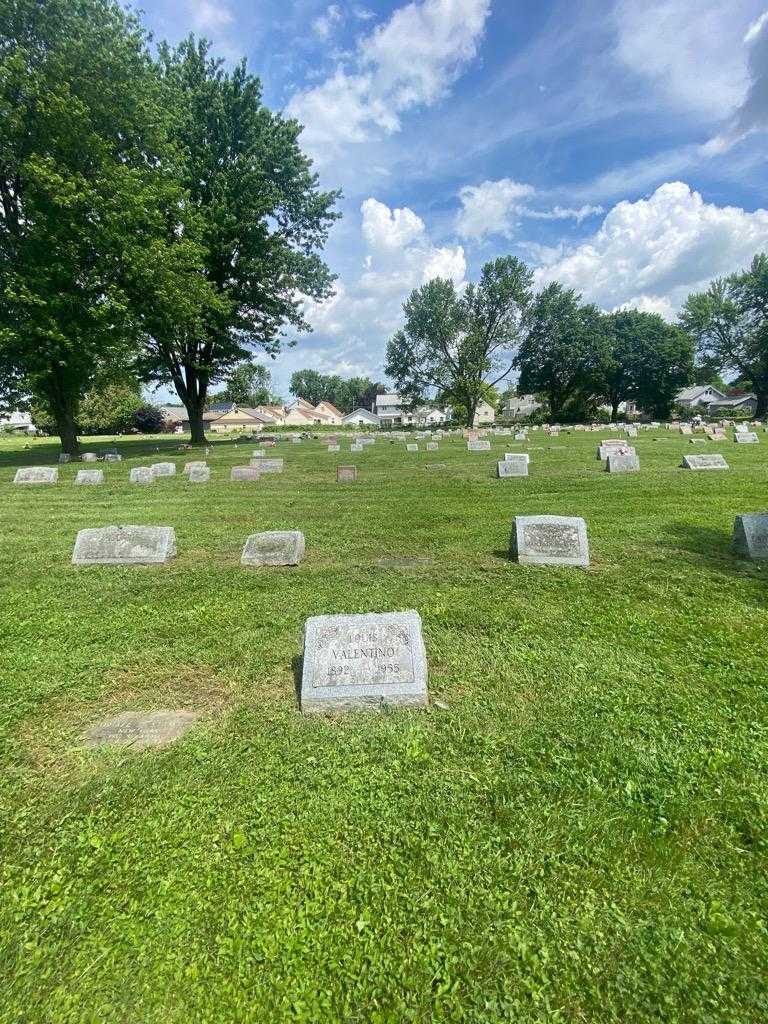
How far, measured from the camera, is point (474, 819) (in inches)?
97.3

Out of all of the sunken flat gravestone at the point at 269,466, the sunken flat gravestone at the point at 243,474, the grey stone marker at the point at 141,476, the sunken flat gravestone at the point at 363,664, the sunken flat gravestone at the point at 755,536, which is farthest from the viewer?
the sunken flat gravestone at the point at 269,466

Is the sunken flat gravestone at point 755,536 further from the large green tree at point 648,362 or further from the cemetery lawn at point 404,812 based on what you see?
the large green tree at point 648,362

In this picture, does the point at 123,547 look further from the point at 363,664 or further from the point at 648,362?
the point at 648,362

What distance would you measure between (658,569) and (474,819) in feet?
14.8

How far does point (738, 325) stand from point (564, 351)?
20.5 meters

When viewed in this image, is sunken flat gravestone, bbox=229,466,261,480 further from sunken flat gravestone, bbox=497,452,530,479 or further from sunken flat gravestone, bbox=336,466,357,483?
sunken flat gravestone, bbox=497,452,530,479

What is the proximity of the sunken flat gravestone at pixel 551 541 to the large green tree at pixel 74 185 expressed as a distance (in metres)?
19.3

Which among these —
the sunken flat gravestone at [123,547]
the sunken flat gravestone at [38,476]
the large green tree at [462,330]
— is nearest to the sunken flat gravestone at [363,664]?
the sunken flat gravestone at [123,547]

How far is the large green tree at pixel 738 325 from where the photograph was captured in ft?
174

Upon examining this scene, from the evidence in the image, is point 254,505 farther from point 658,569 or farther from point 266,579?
point 658,569

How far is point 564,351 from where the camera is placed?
58.0 metres

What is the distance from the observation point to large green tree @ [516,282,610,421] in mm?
56469

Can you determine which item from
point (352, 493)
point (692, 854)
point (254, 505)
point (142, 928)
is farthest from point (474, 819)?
point (352, 493)

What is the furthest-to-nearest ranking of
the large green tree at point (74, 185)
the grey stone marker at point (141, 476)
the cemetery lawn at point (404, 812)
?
the large green tree at point (74, 185)
the grey stone marker at point (141, 476)
the cemetery lawn at point (404, 812)
